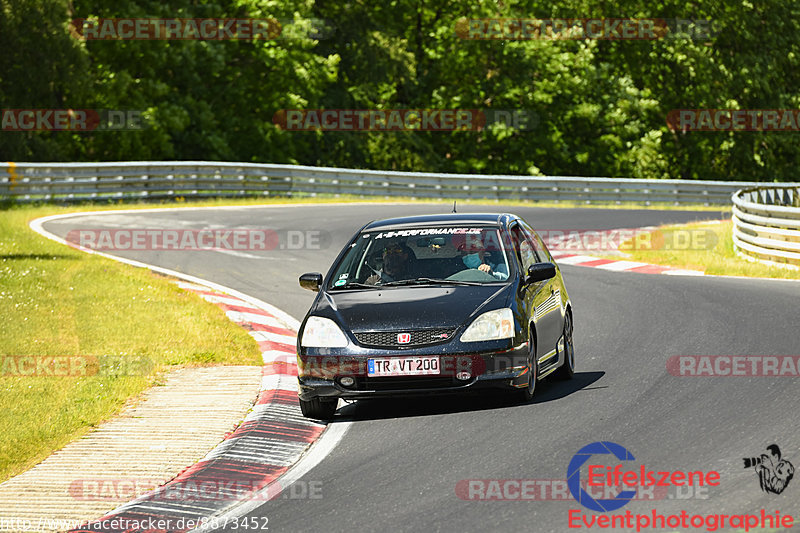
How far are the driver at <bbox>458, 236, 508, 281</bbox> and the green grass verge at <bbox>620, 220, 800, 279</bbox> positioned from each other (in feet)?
33.7

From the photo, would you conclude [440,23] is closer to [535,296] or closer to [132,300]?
[132,300]

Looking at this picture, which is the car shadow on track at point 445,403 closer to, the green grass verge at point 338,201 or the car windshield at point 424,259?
the car windshield at point 424,259

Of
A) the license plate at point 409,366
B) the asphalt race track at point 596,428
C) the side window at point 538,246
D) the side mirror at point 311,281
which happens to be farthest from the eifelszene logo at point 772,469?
the side mirror at point 311,281

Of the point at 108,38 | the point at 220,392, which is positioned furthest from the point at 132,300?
the point at 108,38

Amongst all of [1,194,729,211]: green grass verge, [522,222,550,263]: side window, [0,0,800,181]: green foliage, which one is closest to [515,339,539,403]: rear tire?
[522,222,550,263]: side window

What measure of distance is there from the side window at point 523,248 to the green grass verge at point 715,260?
944cm

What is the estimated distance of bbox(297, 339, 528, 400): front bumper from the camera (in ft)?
29.7

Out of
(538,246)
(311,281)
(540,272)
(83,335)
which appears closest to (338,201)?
(83,335)

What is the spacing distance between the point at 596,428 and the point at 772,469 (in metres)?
1.61

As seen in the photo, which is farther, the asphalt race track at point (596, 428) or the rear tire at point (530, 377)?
the rear tire at point (530, 377)

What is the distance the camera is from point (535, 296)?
398 inches

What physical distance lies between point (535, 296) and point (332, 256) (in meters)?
10.9

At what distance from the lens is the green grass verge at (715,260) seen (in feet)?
64.5

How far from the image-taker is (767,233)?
20.6m
